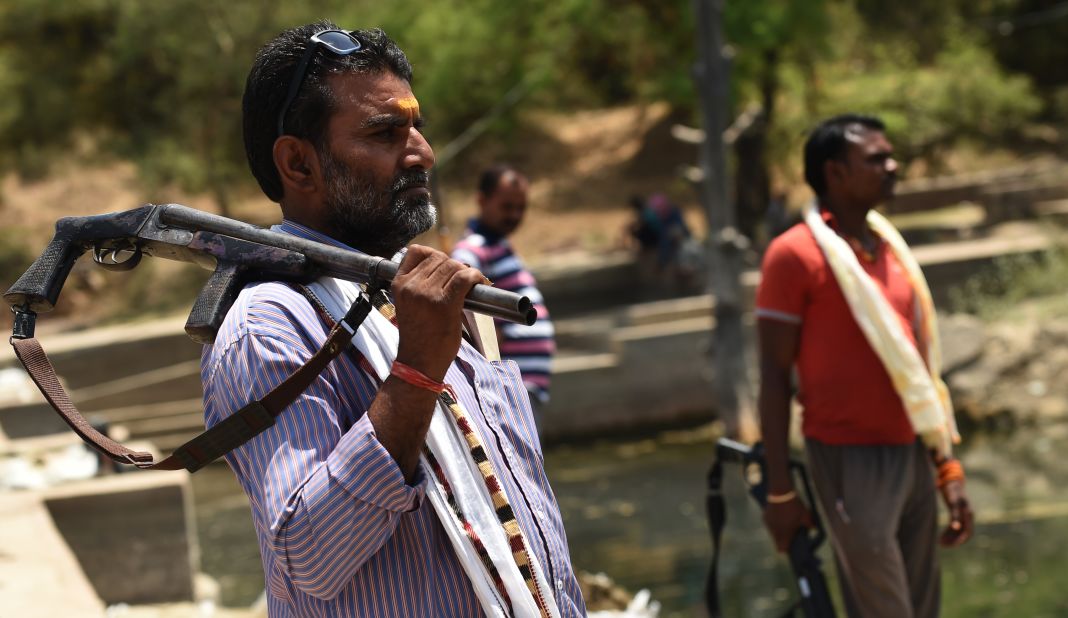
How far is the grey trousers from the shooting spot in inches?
156

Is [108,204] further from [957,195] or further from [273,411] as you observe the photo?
[273,411]

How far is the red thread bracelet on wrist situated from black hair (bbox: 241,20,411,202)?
449mm

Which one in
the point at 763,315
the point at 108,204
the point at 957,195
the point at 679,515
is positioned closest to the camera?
the point at 763,315

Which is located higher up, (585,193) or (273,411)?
(273,411)

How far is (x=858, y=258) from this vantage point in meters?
4.24

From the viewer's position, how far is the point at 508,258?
19.7ft

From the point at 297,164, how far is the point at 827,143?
259cm

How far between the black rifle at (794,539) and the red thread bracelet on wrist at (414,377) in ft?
8.39

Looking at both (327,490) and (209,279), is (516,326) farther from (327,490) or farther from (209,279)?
(327,490)

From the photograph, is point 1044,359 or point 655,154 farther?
point 655,154

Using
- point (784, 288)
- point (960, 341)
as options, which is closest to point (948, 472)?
point (784, 288)

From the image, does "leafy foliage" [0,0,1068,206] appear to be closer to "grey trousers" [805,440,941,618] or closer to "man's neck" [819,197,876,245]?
"man's neck" [819,197,876,245]

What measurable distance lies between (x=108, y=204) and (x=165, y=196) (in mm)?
6533

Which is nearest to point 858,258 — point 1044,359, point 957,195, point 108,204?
point 1044,359
